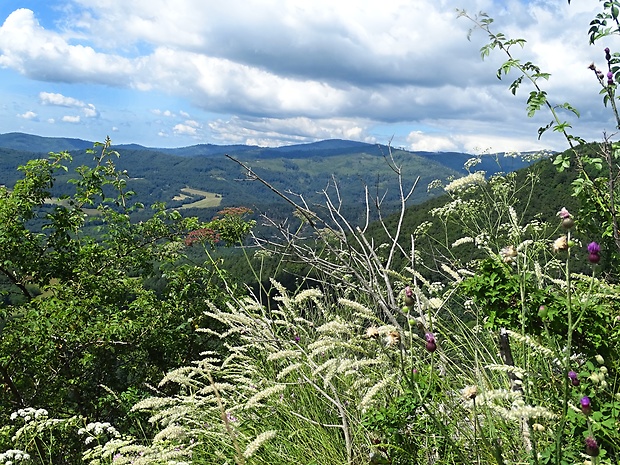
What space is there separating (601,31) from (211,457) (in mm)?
3632

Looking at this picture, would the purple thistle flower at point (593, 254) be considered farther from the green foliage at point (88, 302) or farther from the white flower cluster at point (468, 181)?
the green foliage at point (88, 302)

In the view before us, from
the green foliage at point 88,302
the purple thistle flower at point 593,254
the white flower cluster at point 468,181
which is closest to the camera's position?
the purple thistle flower at point 593,254

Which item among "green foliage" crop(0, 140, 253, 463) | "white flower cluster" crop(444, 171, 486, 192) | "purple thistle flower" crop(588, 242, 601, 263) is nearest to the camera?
"purple thistle flower" crop(588, 242, 601, 263)

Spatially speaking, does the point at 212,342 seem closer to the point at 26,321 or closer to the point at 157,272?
the point at 157,272

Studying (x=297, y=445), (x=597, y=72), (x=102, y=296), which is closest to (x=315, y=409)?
(x=297, y=445)

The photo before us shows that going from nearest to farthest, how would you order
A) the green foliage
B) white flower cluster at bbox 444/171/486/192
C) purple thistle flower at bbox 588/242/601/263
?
purple thistle flower at bbox 588/242/601/263 → white flower cluster at bbox 444/171/486/192 → the green foliage

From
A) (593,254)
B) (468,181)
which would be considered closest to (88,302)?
(468,181)

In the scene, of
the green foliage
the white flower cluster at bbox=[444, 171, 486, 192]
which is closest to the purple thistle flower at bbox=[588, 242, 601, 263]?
the white flower cluster at bbox=[444, 171, 486, 192]

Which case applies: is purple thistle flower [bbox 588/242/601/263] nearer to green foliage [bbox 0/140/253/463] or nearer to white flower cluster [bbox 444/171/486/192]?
white flower cluster [bbox 444/171/486/192]

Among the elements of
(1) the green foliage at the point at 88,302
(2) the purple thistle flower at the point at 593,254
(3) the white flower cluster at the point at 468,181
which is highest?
(3) the white flower cluster at the point at 468,181

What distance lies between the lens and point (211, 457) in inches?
120

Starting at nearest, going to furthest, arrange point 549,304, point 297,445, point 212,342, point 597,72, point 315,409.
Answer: point 549,304 → point 297,445 → point 315,409 → point 597,72 → point 212,342

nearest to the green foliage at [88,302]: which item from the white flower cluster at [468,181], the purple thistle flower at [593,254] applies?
the white flower cluster at [468,181]

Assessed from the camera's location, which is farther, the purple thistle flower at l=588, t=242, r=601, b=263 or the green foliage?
the green foliage
